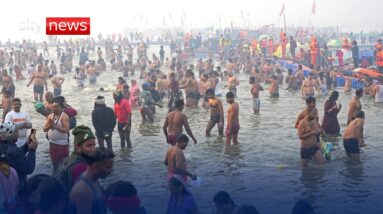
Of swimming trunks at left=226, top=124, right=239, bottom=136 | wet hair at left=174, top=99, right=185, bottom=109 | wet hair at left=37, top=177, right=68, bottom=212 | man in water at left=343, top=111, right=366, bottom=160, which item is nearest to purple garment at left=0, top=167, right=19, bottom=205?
wet hair at left=37, top=177, right=68, bottom=212

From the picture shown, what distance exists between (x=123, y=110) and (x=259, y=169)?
373 cm

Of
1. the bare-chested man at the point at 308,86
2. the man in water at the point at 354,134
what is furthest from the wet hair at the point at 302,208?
the bare-chested man at the point at 308,86

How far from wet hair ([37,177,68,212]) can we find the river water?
384 cm

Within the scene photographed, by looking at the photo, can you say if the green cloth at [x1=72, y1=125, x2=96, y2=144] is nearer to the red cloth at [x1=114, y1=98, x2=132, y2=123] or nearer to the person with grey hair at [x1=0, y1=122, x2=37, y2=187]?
the person with grey hair at [x1=0, y1=122, x2=37, y2=187]

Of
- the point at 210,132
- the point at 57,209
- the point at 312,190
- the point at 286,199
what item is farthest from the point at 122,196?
the point at 210,132

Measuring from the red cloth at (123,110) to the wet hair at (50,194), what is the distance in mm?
7564

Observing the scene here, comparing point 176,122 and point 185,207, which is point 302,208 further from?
point 176,122

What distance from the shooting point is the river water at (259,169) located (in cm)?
853

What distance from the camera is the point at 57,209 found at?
176 inches

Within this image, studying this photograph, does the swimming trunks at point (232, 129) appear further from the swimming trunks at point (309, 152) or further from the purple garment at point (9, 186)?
the purple garment at point (9, 186)

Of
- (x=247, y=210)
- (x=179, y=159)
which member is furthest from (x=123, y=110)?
(x=247, y=210)

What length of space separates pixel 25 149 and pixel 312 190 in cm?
536

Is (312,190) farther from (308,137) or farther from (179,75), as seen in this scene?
(179,75)

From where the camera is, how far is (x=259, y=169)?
416 inches
